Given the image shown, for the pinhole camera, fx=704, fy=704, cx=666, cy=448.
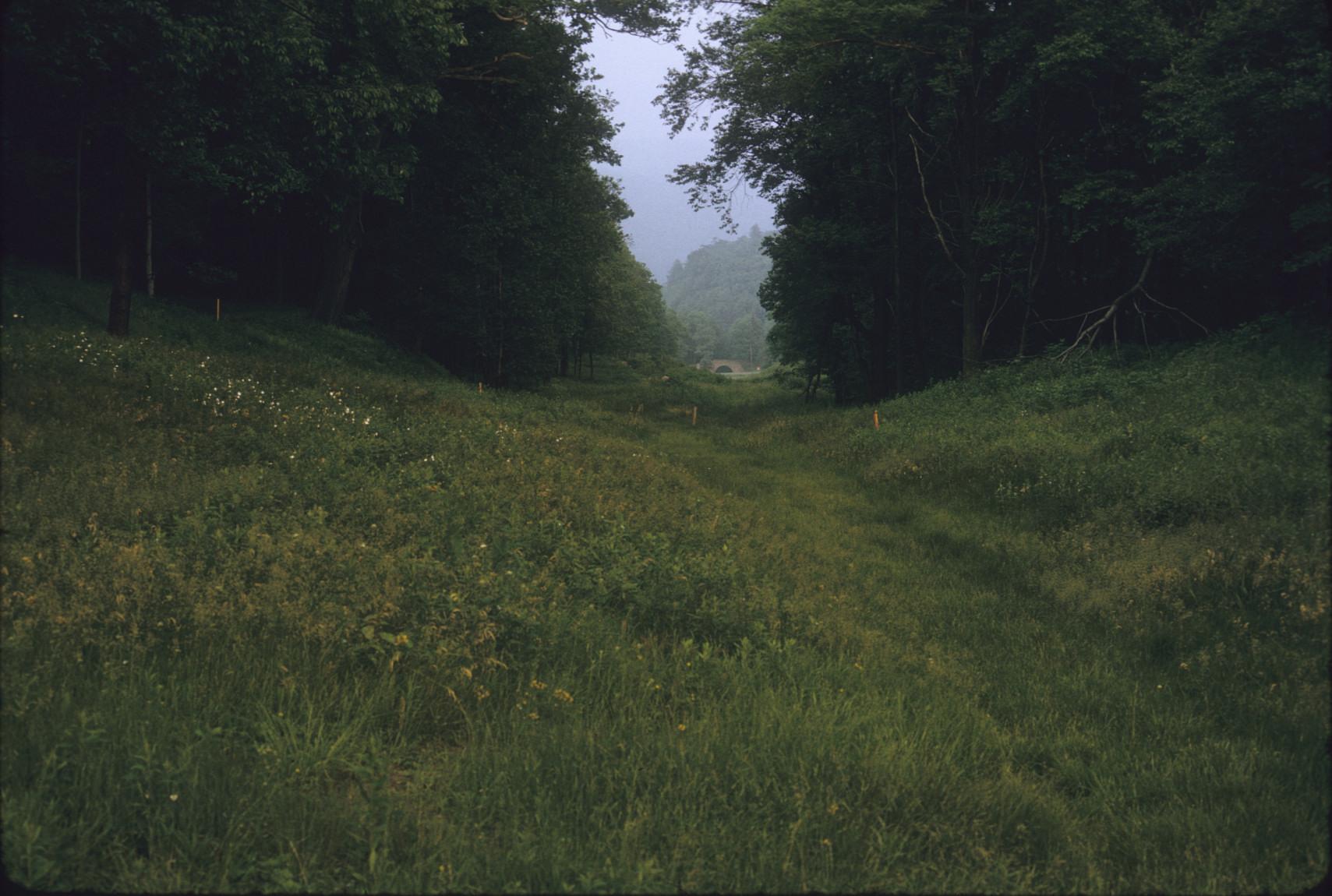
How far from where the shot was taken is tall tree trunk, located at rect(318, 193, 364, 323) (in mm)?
25578

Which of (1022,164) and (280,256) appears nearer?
(1022,164)

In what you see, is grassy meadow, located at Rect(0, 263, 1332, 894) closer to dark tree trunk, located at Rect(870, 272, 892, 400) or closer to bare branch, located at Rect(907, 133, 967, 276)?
bare branch, located at Rect(907, 133, 967, 276)

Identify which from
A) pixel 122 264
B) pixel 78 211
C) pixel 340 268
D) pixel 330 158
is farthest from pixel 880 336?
pixel 78 211

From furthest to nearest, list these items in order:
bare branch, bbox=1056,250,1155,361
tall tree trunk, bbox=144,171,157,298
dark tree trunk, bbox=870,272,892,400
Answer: dark tree trunk, bbox=870,272,892,400 → tall tree trunk, bbox=144,171,157,298 → bare branch, bbox=1056,250,1155,361

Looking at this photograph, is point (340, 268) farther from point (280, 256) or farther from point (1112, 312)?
point (1112, 312)

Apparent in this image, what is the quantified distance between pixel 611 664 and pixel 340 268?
25577 mm

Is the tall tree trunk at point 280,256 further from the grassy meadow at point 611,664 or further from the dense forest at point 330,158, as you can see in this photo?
the grassy meadow at point 611,664

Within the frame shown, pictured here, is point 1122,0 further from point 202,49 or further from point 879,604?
point 202,49

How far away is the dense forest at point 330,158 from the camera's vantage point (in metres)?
13.1

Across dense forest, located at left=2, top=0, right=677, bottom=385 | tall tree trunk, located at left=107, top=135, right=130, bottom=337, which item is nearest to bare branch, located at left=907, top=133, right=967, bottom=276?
dense forest, located at left=2, top=0, right=677, bottom=385

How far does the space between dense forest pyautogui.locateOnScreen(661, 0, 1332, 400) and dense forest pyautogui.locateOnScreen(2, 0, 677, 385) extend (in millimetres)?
6405

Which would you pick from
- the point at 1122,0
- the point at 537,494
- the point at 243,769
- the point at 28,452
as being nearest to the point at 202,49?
the point at 28,452

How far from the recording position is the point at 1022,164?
2275 cm

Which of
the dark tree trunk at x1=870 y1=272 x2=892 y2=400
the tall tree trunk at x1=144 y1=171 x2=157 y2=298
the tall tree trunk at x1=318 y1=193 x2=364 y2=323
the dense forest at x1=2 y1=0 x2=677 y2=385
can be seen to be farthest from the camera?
the dark tree trunk at x1=870 y1=272 x2=892 y2=400
